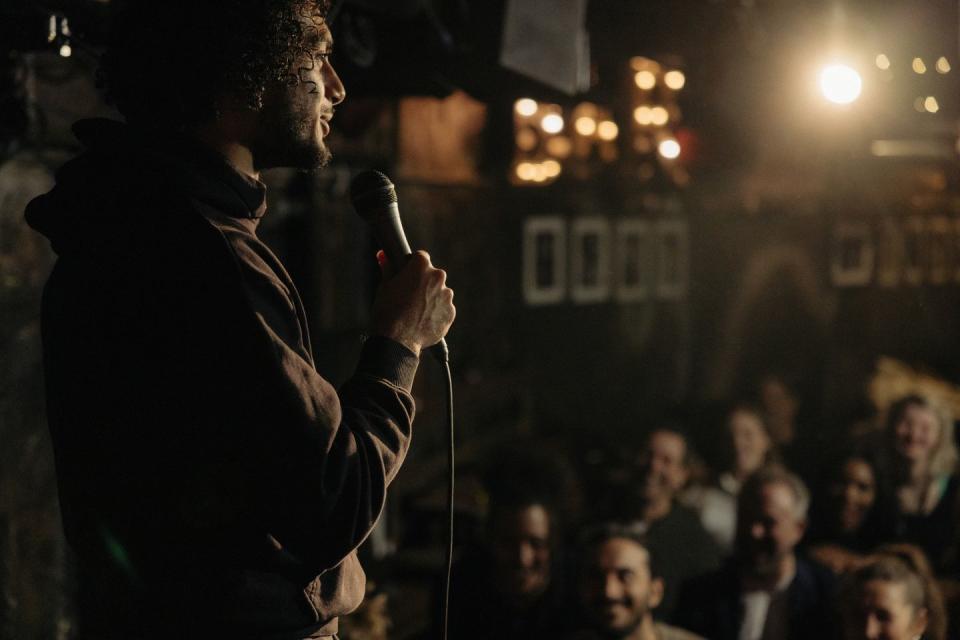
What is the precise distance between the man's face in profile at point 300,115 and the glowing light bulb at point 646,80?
6808 mm

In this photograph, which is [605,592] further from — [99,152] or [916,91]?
[99,152]

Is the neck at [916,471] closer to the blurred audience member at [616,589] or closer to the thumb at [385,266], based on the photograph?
the blurred audience member at [616,589]

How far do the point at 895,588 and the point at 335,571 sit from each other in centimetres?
283

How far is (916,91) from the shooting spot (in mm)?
5023

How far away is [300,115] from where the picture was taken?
1.61m

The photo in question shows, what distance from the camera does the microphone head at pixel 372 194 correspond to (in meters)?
1.74

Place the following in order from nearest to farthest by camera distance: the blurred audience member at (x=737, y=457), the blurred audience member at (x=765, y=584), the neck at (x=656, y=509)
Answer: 1. the blurred audience member at (x=765, y=584)
2. the neck at (x=656, y=509)
3. the blurred audience member at (x=737, y=457)

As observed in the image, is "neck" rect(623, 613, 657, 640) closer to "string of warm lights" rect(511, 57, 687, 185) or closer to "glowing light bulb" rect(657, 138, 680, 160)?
"string of warm lights" rect(511, 57, 687, 185)

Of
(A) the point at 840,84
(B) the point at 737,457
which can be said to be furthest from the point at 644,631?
(A) the point at 840,84

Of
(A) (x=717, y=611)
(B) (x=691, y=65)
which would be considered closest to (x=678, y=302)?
(B) (x=691, y=65)

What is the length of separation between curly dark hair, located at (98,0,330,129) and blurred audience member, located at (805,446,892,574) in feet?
13.9

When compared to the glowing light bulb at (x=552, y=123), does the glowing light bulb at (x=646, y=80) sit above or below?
above

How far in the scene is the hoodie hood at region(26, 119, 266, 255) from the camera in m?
1.45

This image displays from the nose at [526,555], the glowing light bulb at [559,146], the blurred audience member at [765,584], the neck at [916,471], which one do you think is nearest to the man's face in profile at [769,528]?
the blurred audience member at [765,584]
